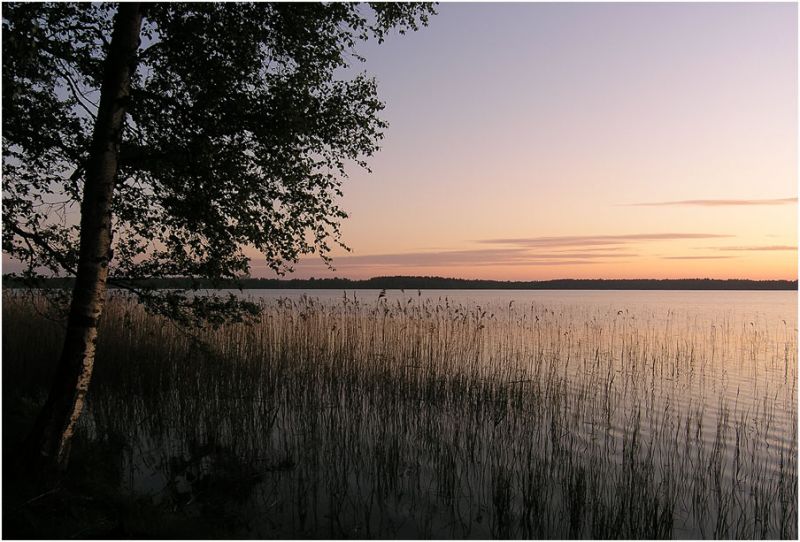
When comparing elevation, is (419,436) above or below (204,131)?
below

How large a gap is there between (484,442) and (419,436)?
908mm

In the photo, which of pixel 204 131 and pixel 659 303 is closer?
pixel 204 131

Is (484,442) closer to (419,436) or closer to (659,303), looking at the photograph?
(419,436)

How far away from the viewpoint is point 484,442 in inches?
312

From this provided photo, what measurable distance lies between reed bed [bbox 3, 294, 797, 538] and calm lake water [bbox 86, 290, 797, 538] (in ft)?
0.10

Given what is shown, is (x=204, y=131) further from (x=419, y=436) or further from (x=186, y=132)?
(x=419, y=436)

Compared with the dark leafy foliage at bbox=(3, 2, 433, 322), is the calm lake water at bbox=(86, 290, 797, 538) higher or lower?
lower

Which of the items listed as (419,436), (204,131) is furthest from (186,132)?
(419,436)

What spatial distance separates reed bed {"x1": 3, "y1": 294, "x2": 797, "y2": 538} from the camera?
5680 millimetres

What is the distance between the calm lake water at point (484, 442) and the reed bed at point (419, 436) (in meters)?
0.03

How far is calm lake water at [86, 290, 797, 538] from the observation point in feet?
18.5

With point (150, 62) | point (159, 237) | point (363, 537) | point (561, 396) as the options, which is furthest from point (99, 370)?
point (561, 396)

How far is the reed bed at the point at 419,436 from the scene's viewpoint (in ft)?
18.6

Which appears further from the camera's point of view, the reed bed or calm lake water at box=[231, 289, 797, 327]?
calm lake water at box=[231, 289, 797, 327]
